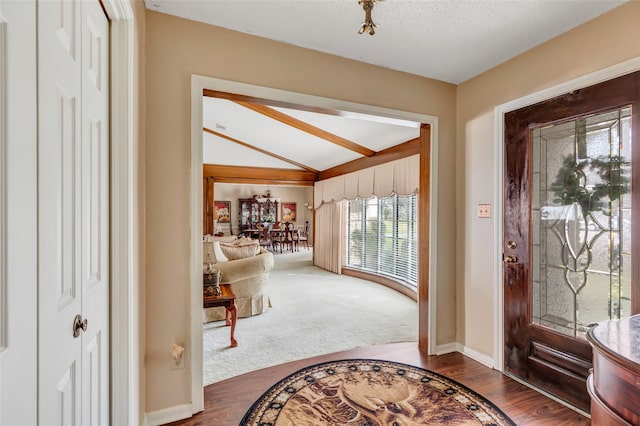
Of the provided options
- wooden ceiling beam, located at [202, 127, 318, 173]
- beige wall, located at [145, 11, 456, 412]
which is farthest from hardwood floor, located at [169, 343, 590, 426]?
wooden ceiling beam, located at [202, 127, 318, 173]

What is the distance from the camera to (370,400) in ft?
6.98

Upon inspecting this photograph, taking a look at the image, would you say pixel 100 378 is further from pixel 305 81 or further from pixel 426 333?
pixel 426 333

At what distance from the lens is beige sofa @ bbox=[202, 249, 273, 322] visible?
3.79m

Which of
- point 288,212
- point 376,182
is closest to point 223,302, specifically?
point 376,182

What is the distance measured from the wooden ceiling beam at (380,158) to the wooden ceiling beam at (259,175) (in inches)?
36.8

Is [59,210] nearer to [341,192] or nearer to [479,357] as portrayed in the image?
[479,357]

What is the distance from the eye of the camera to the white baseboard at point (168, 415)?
1.89m

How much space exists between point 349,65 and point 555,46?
4.77 feet

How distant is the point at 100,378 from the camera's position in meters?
1.29

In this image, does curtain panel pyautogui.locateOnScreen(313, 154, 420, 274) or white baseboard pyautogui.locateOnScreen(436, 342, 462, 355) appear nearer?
white baseboard pyautogui.locateOnScreen(436, 342, 462, 355)

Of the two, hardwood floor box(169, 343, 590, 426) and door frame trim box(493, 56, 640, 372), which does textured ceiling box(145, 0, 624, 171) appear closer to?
door frame trim box(493, 56, 640, 372)

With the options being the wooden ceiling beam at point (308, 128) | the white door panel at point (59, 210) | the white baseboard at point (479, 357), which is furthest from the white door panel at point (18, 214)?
the wooden ceiling beam at point (308, 128)

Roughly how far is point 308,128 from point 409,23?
3.29 meters

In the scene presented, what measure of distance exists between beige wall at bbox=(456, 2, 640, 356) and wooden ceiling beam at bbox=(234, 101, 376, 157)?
8.81ft
